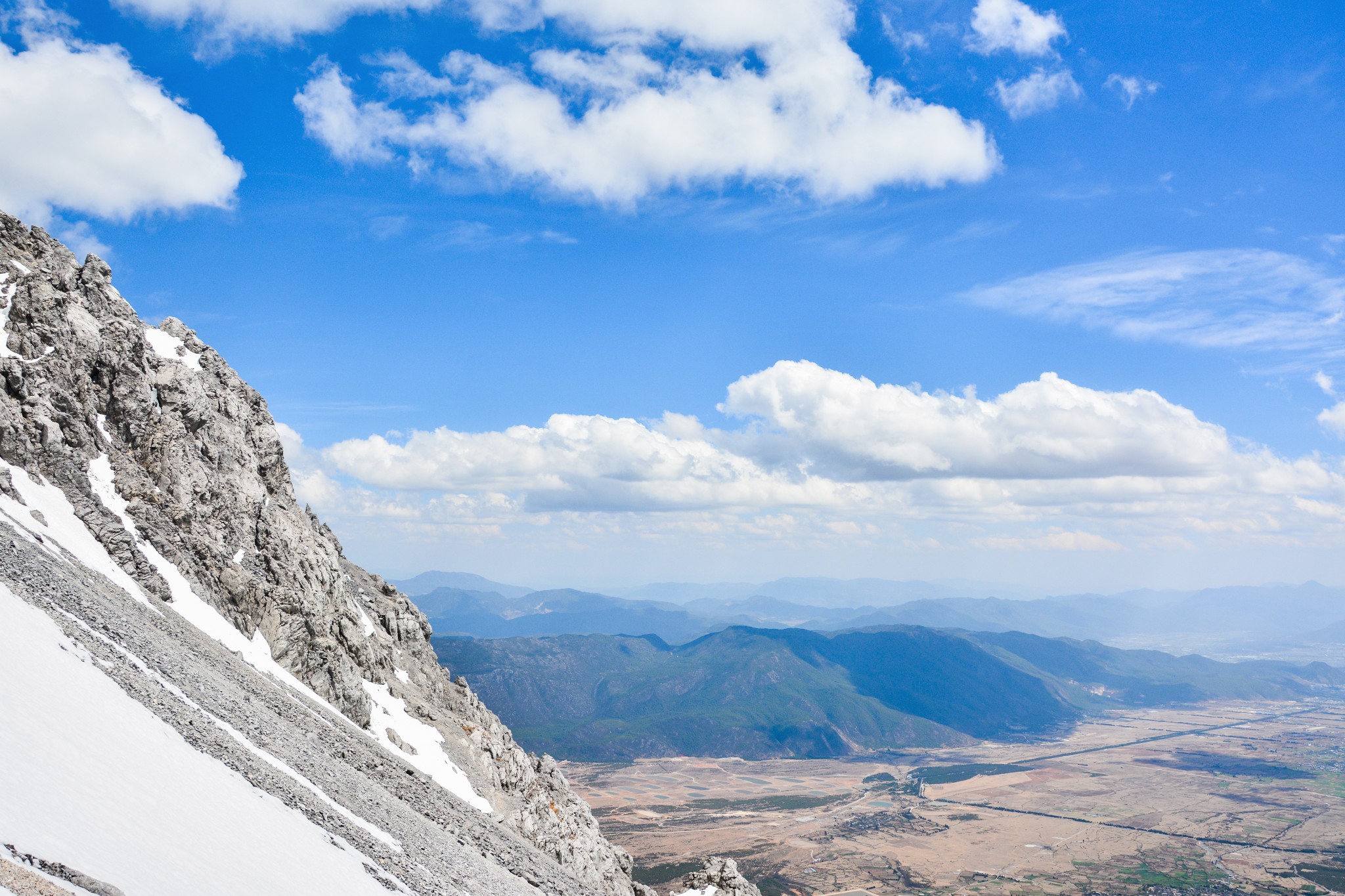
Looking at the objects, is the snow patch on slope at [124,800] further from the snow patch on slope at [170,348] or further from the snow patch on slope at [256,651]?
the snow patch on slope at [170,348]

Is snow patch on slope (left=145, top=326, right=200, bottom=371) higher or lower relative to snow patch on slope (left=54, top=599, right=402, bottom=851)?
higher

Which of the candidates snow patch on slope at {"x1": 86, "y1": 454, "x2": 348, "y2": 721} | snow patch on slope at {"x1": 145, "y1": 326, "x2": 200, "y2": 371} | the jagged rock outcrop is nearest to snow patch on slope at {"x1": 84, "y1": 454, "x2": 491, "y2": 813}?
snow patch on slope at {"x1": 86, "y1": 454, "x2": 348, "y2": 721}

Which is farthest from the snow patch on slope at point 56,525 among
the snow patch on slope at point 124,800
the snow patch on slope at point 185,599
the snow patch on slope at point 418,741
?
the snow patch on slope at point 418,741

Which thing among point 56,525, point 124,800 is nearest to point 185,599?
point 56,525

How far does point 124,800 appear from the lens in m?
25.5

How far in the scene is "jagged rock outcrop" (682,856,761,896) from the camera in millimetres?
73688

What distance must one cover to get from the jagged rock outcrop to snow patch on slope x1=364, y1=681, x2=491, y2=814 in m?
24.8

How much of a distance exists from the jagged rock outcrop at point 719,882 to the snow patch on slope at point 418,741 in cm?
2478

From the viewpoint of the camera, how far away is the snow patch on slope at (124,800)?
2172cm

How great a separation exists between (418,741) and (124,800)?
147ft

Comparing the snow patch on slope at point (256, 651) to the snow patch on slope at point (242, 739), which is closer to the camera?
the snow patch on slope at point (242, 739)

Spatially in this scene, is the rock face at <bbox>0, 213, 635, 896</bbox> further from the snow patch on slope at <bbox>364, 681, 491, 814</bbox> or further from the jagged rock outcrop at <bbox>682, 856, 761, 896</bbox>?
the jagged rock outcrop at <bbox>682, 856, 761, 896</bbox>

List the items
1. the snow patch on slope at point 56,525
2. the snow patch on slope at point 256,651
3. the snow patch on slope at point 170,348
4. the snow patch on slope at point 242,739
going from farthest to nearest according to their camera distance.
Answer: the snow patch on slope at point 170,348 < the snow patch on slope at point 256,651 < the snow patch on slope at point 56,525 < the snow patch on slope at point 242,739

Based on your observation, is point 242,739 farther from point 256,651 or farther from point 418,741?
point 418,741
